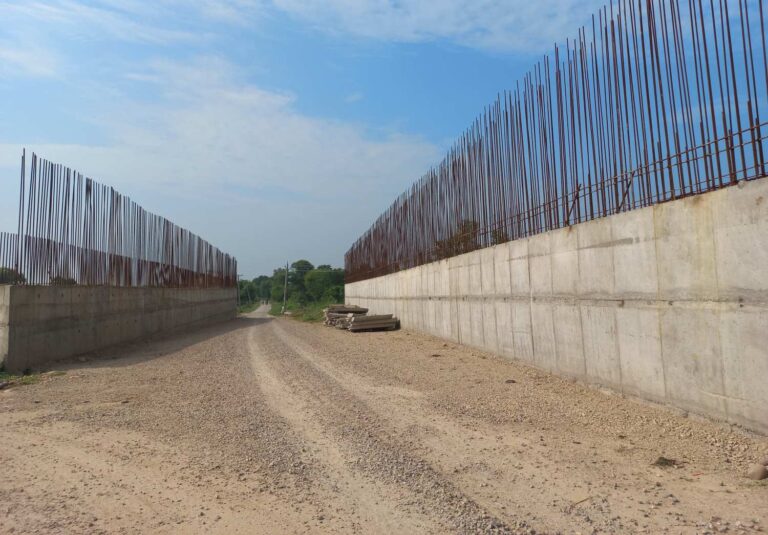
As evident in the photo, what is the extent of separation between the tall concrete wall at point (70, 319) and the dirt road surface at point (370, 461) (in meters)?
2.48

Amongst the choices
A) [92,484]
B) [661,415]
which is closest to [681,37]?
[661,415]

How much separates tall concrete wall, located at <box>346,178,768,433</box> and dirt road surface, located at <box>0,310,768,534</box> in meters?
0.38

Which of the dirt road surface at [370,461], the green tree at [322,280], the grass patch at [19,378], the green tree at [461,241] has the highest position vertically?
the green tree at [322,280]

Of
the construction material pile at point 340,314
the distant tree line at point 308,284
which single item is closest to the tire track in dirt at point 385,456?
the construction material pile at point 340,314

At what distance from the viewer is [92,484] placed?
14.0ft

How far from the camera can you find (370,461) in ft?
15.2

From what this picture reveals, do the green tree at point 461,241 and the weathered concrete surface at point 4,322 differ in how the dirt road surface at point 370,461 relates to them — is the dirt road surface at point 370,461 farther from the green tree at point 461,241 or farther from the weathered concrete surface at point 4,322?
the green tree at point 461,241

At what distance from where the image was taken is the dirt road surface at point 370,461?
3.52m

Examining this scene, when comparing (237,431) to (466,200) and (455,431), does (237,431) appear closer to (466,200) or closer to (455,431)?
(455,431)

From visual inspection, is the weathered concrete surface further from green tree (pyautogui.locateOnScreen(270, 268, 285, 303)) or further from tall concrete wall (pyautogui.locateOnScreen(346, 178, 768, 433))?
green tree (pyautogui.locateOnScreen(270, 268, 285, 303))

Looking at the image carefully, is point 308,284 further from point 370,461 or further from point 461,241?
point 370,461

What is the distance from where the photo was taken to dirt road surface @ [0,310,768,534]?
352 cm

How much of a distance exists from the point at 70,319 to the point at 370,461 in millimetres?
10425

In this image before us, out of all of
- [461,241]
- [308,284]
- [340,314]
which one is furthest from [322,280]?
[461,241]
